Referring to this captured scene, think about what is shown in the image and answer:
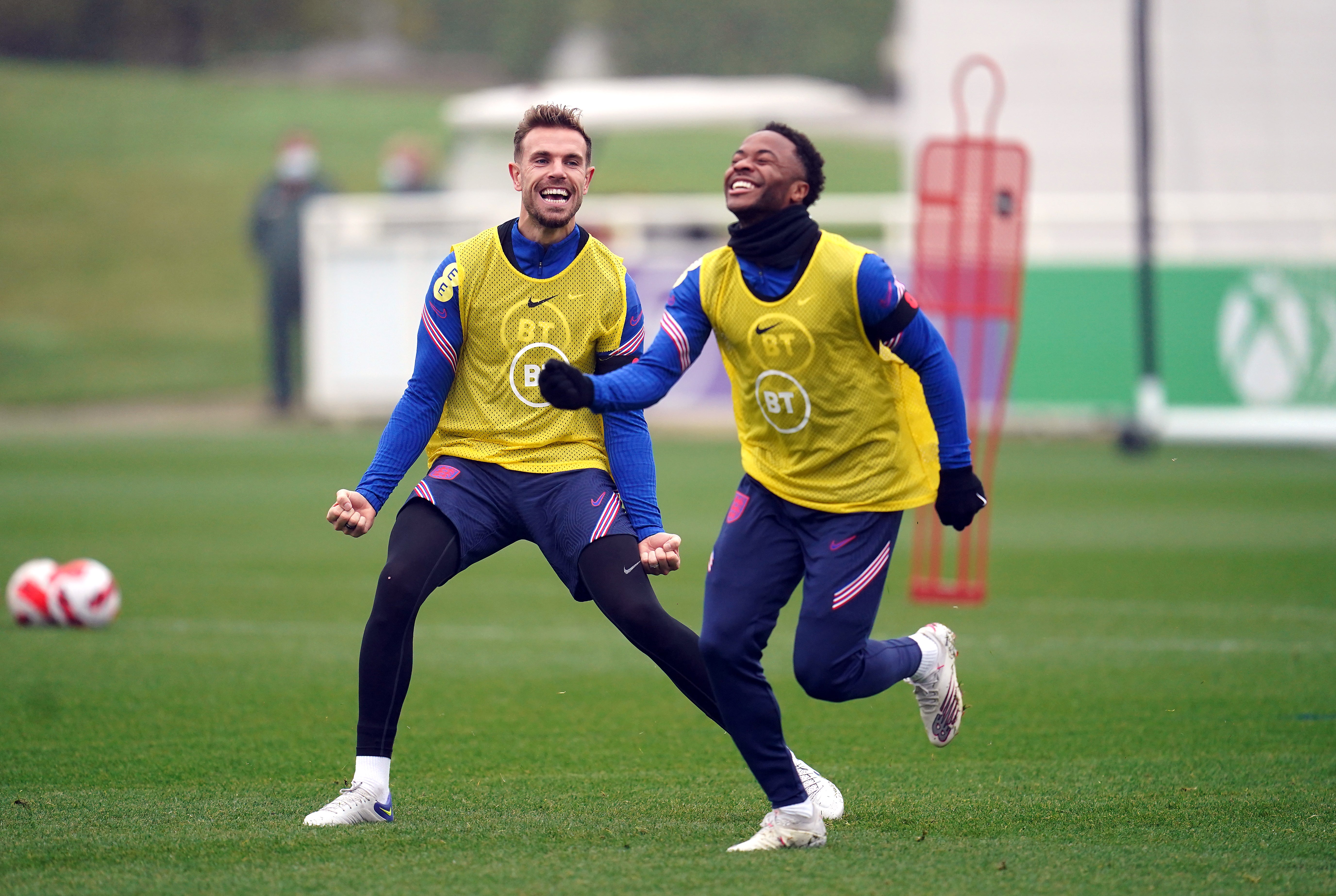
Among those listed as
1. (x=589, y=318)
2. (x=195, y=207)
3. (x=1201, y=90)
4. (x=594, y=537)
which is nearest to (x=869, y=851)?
(x=594, y=537)

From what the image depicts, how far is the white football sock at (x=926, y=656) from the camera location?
545 centimetres

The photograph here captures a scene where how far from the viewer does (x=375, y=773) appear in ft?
17.1

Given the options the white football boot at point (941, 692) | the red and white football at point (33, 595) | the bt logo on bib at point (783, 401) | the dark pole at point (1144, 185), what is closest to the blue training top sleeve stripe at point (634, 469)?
the bt logo on bib at point (783, 401)

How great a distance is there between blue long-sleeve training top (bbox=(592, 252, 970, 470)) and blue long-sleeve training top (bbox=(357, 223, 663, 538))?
0.33m

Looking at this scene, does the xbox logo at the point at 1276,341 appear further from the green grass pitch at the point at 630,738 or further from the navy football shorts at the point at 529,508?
A: the navy football shorts at the point at 529,508

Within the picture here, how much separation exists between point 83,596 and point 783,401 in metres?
5.23

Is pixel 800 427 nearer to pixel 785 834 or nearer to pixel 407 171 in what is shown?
pixel 785 834

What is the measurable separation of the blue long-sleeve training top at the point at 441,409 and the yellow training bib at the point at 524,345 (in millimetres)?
38

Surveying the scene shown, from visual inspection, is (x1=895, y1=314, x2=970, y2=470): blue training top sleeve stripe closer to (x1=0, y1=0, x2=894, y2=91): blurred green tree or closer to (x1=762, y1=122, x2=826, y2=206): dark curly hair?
(x1=762, y1=122, x2=826, y2=206): dark curly hair

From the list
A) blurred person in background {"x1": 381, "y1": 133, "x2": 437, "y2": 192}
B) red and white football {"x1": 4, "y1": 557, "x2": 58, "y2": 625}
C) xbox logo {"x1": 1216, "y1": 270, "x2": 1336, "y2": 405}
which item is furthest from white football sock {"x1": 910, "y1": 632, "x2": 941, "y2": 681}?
blurred person in background {"x1": 381, "y1": 133, "x2": 437, "y2": 192}

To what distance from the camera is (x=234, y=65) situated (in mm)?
56812

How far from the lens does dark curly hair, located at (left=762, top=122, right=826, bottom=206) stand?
5.04 m

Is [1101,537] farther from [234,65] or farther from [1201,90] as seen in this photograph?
[234,65]

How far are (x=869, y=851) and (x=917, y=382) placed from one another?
138 cm
